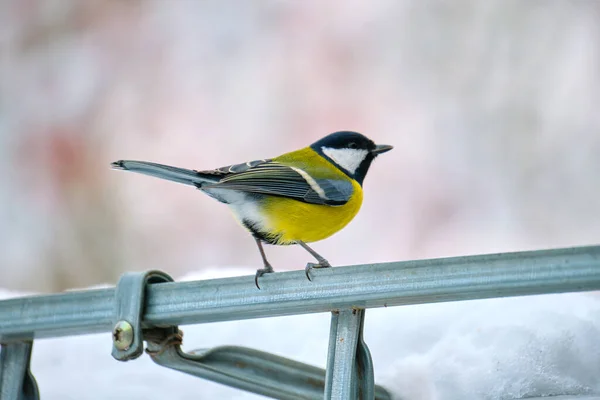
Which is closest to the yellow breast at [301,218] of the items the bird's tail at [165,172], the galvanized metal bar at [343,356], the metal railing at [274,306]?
the bird's tail at [165,172]

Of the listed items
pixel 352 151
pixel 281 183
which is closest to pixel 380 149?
pixel 352 151

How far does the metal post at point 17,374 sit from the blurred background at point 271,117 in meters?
1.37

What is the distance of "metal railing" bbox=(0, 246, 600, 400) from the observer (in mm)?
723

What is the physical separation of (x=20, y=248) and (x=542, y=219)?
5.07ft

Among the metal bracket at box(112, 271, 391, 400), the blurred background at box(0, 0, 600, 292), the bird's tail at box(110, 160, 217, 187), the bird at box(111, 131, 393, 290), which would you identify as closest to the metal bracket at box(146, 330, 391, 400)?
the metal bracket at box(112, 271, 391, 400)

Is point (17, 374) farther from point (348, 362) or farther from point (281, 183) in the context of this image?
point (281, 183)

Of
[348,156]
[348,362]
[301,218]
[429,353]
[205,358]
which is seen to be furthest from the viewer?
[348,156]

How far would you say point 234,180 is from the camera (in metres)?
1.42

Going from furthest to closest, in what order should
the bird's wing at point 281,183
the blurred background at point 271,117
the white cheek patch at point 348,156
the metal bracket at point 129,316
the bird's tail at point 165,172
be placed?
the blurred background at point 271,117 → the white cheek patch at point 348,156 → the bird's wing at point 281,183 → the bird's tail at point 165,172 → the metal bracket at point 129,316

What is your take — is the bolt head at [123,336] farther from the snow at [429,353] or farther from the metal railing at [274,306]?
the snow at [429,353]

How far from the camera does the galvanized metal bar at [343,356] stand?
77 cm

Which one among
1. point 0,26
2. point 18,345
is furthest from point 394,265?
point 0,26

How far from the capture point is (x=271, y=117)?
96.9 inches

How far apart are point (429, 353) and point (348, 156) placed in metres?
0.75
